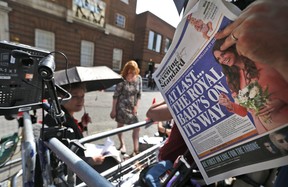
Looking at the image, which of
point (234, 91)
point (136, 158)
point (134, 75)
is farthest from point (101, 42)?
point (234, 91)

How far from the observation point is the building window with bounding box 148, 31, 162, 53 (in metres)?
21.9

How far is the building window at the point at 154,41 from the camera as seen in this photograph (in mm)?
21938

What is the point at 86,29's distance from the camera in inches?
615

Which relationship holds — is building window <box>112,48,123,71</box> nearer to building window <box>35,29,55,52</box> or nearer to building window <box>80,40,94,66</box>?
building window <box>80,40,94,66</box>

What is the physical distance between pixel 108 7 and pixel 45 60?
17.4 m

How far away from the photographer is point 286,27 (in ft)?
1.32

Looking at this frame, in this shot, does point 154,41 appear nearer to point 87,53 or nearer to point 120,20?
point 120,20

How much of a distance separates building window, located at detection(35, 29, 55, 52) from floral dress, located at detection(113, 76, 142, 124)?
11.9 metres

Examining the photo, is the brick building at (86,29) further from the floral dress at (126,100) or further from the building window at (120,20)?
the floral dress at (126,100)

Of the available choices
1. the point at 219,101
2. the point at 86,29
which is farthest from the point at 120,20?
the point at 219,101

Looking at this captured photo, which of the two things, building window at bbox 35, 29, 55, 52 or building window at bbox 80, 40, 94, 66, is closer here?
building window at bbox 35, 29, 55, 52

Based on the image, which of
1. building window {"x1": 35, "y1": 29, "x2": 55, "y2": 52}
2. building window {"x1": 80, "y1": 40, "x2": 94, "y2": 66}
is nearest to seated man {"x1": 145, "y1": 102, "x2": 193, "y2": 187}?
building window {"x1": 35, "y1": 29, "x2": 55, "y2": 52}

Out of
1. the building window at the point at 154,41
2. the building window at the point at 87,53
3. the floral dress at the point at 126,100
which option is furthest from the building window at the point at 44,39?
the floral dress at the point at 126,100

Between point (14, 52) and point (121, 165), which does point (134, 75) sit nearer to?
point (121, 165)
